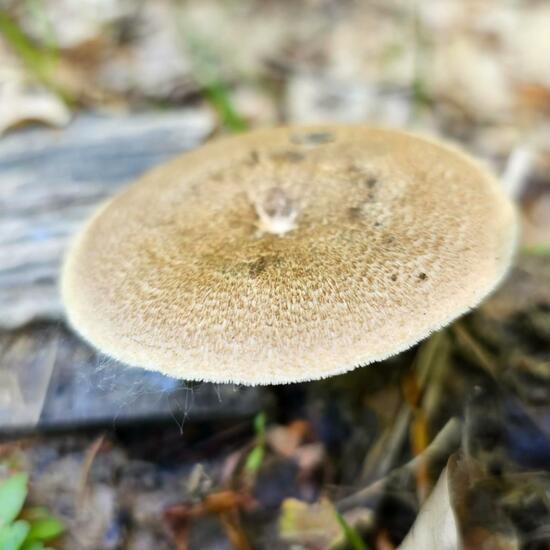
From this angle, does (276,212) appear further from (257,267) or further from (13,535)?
(13,535)

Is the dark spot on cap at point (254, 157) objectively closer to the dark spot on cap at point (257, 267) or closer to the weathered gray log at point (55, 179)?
the dark spot on cap at point (257, 267)

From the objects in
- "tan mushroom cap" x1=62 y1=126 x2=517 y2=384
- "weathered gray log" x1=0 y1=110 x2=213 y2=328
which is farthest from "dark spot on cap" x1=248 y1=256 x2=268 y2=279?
"weathered gray log" x1=0 y1=110 x2=213 y2=328

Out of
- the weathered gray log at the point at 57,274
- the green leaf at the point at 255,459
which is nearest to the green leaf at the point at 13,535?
the weathered gray log at the point at 57,274

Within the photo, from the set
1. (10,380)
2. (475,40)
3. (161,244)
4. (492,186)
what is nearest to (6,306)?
(10,380)

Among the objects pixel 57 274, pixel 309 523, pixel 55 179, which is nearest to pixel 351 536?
pixel 309 523

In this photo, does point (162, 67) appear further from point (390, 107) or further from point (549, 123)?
point (549, 123)
